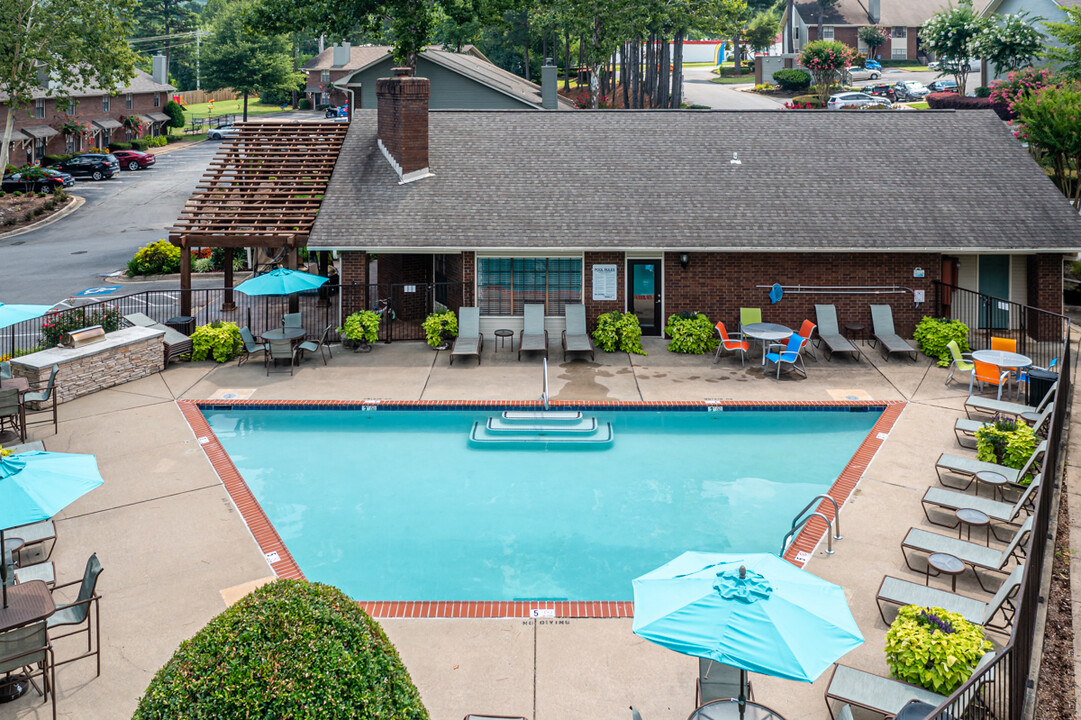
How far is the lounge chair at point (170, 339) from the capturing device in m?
20.5

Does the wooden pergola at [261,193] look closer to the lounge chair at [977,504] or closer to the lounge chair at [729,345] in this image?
the lounge chair at [729,345]

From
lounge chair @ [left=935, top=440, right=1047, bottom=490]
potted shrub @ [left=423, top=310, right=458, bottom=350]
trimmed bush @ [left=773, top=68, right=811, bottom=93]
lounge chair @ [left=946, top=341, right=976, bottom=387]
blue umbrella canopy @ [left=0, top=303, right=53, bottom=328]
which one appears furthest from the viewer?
trimmed bush @ [left=773, top=68, right=811, bottom=93]

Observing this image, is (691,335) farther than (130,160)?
No

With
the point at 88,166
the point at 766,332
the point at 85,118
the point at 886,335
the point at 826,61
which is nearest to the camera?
the point at 766,332

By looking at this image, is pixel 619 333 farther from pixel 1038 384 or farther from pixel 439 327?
pixel 1038 384

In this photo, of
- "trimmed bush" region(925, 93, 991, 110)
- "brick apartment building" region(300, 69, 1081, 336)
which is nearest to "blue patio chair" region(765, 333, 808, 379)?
"brick apartment building" region(300, 69, 1081, 336)

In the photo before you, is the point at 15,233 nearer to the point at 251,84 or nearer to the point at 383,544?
the point at 383,544

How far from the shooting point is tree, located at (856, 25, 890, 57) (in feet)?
284

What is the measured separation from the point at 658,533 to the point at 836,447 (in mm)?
4748

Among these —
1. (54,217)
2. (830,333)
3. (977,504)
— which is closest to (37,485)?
(977,504)

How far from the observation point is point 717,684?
8.53 metres

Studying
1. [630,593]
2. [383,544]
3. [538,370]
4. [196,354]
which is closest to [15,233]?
[196,354]

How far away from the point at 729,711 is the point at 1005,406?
10349mm

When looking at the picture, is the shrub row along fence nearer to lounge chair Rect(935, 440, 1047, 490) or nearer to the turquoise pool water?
the turquoise pool water
